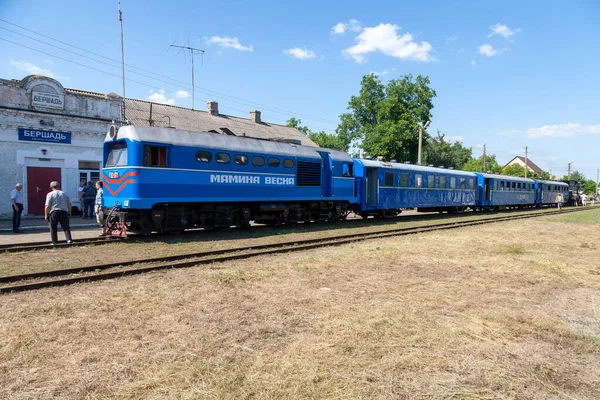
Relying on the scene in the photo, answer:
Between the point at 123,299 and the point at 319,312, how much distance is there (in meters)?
3.04

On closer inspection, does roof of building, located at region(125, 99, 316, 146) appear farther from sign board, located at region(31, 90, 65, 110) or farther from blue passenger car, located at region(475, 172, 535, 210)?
blue passenger car, located at region(475, 172, 535, 210)

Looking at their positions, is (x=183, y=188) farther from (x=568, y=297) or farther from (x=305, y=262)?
(x=568, y=297)

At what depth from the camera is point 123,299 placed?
6.14m

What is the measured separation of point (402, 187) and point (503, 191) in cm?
1549

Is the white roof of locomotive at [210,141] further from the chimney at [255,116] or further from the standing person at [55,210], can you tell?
the chimney at [255,116]

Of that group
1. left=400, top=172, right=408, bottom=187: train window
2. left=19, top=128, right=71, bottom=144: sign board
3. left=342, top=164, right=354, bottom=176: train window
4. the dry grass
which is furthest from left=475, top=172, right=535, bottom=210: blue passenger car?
left=19, top=128, right=71, bottom=144: sign board

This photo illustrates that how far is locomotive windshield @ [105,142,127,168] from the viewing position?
1200cm

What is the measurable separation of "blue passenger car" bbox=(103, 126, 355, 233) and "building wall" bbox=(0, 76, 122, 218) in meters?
9.03

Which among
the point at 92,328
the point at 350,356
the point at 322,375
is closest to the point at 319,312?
the point at 350,356

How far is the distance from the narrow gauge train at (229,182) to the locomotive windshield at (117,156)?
32 mm

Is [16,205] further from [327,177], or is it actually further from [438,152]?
[438,152]

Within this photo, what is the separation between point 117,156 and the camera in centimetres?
1226

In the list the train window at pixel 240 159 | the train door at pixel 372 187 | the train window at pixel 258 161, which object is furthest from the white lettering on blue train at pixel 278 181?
the train door at pixel 372 187

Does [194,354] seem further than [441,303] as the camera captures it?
No
